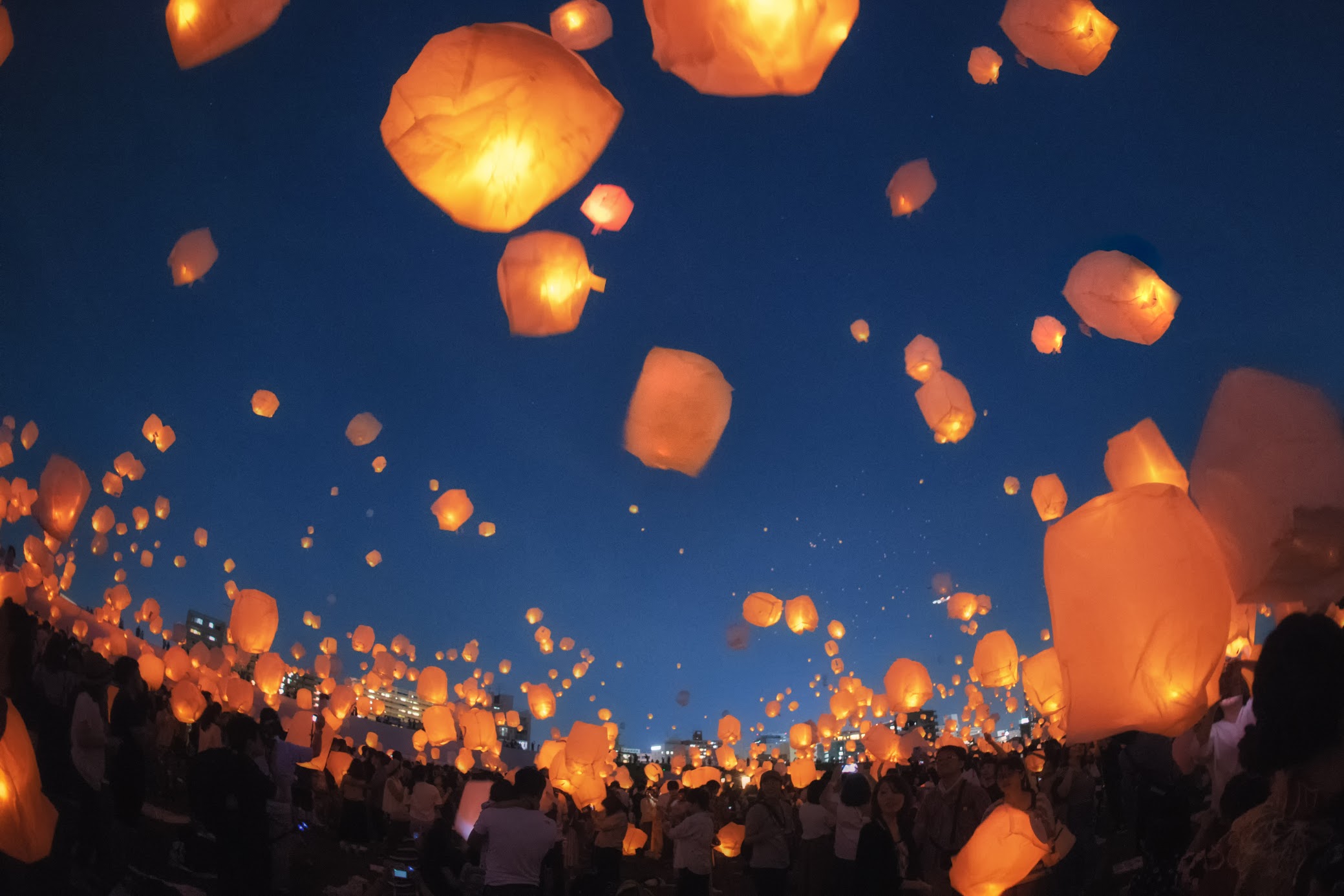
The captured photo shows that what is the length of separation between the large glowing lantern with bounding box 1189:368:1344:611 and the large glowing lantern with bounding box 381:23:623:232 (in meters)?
2.03

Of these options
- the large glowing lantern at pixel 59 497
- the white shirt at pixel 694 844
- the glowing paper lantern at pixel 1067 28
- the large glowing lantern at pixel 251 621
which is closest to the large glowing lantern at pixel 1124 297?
the glowing paper lantern at pixel 1067 28

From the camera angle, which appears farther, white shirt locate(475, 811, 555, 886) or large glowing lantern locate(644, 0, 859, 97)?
white shirt locate(475, 811, 555, 886)

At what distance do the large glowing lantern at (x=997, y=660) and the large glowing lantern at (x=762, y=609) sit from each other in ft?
8.23

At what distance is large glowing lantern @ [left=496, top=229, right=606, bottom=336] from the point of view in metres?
3.75

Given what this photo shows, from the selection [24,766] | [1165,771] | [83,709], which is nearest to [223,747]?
[83,709]

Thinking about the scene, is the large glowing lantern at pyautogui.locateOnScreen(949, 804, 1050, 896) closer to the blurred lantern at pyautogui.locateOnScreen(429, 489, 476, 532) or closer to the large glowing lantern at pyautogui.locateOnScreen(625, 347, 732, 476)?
the large glowing lantern at pyautogui.locateOnScreen(625, 347, 732, 476)

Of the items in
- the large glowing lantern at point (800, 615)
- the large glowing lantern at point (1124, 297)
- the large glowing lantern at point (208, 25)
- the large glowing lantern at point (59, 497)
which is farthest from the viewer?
the large glowing lantern at point (800, 615)

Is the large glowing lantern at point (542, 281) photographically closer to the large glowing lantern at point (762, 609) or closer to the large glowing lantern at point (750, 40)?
the large glowing lantern at point (750, 40)

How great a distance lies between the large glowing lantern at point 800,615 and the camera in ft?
40.1

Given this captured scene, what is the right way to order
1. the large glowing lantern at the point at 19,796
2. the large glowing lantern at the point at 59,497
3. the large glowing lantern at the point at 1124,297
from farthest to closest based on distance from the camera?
the large glowing lantern at the point at 59,497
the large glowing lantern at the point at 1124,297
the large glowing lantern at the point at 19,796

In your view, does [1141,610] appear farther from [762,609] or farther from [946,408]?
[762,609]

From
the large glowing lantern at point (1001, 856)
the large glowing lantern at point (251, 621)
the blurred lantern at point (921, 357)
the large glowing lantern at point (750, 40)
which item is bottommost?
the large glowing lantern at point (1001, 856)

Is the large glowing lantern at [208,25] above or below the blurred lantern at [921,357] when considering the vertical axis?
below

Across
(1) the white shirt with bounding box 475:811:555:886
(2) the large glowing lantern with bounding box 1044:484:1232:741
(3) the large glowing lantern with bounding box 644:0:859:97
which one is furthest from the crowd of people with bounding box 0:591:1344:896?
(3) the large glowing lantern with bounding box 644:0:859:97
